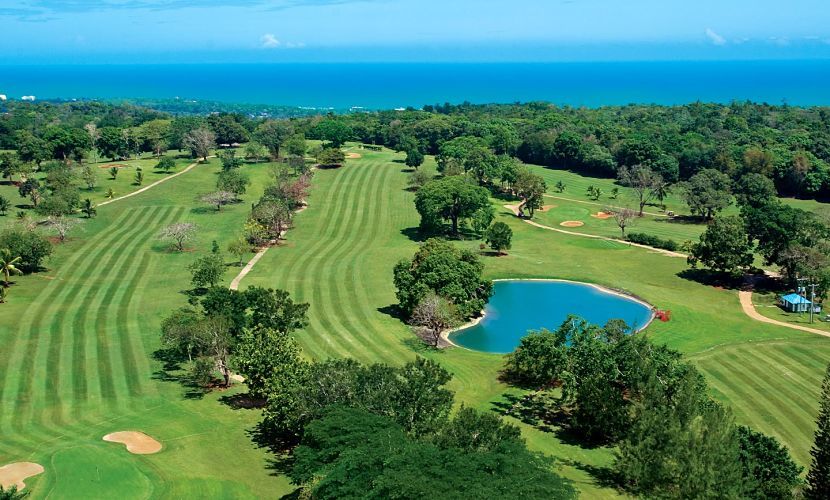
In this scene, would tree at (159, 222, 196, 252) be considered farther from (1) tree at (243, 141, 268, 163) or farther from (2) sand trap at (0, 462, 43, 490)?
(1) tree at (243, 141, 268, 163)

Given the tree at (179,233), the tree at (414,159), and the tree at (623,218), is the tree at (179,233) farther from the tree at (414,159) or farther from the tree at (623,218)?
the tree at (414,159)

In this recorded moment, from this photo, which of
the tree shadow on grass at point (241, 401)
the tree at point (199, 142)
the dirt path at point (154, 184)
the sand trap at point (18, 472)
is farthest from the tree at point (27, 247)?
the tree at point (199, 142)

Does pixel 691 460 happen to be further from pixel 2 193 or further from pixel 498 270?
pixel 2 193

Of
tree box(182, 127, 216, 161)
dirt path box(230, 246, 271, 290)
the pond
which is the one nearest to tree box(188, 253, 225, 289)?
dirt path box(230, 246, 271, 290)

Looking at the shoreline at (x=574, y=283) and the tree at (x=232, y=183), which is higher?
the tree at (x=232, y=183)

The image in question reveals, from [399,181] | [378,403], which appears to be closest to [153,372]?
[378,403]

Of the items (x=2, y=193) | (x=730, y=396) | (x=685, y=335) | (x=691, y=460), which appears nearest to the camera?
(x=691, y=460)
